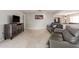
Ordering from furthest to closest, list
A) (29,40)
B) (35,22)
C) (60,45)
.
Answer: (35,22) → (29,40) → (60,45)

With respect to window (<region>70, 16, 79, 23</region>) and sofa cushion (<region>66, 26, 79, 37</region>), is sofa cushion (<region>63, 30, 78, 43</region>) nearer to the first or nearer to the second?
sofa cushion (<region>66, 26, 79, 37</region>)

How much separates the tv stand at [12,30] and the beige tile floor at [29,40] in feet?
0.24

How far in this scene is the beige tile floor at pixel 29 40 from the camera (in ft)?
6.02

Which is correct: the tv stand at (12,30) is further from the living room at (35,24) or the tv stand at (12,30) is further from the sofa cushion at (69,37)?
the sofa cushion at (69,37)

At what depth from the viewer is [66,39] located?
1.86 metres

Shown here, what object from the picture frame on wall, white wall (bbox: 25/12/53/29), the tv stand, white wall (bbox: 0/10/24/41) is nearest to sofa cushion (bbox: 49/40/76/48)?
white wall (bbox: 25/12/53/29)

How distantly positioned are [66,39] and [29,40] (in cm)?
71

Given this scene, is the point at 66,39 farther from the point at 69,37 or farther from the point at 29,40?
the point at 29,40

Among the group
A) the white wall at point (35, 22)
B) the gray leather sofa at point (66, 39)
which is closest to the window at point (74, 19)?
the gray leather sofa at point (66, 39)

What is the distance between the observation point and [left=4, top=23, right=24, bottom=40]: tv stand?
1901 mm

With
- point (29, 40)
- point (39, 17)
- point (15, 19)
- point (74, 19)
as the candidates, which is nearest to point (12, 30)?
point (15, 19)

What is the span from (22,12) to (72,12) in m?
0.92

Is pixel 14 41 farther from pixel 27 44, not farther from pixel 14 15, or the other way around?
pixel 14 15
